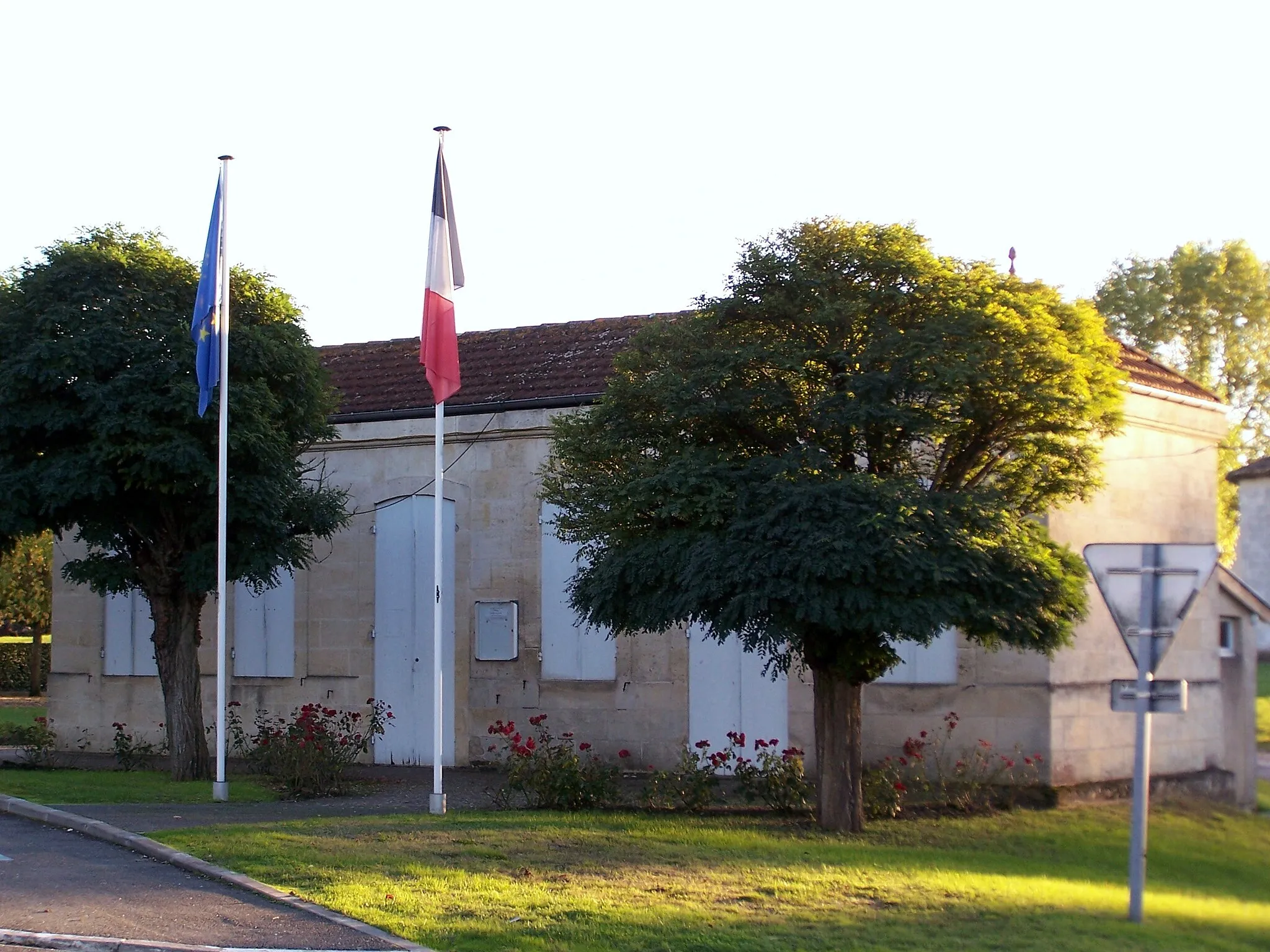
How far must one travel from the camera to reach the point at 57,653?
2234cm

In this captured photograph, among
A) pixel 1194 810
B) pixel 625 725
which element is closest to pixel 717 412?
pixel 625 725

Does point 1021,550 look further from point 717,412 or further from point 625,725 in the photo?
point 625,725

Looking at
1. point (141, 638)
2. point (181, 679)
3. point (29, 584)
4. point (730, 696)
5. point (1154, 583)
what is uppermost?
point (29, 584)

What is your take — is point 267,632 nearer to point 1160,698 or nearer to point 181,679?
point 181,679

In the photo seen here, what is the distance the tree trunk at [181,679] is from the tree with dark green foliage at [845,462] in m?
6.24

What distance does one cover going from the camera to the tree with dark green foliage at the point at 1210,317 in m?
40.7

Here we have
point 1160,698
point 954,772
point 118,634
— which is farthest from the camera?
point 118,634

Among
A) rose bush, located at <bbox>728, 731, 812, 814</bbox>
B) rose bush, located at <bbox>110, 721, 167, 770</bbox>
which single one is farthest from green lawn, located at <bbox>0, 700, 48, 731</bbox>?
rose bush, located at <bbox>728, 731, 812, 814</bbox>

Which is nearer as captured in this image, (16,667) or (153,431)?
(153,431)

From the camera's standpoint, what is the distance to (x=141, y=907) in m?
8.79

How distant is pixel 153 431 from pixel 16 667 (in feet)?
99.2

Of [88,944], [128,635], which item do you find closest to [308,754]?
[88,944]

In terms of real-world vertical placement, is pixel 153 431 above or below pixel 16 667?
above

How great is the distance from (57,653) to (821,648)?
589 inches
